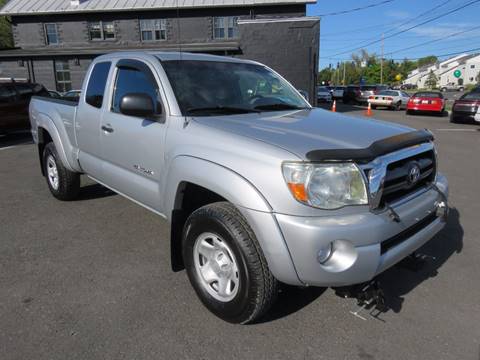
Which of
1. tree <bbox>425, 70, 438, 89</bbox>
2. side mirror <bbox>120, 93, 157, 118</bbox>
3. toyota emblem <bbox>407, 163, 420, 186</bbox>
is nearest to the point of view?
toyota emblem <bbox>407, 163, 420, 186</bbox>

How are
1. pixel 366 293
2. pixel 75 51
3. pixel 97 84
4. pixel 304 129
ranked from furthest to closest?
pixel 75 51 → pixel 97 84 → pixel 304 129 → pixel 366 293

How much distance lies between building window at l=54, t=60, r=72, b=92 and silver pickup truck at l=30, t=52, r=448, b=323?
82.3 ft

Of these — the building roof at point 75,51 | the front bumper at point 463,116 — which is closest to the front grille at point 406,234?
the front bumper at point 463,116

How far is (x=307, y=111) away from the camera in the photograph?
3627mm

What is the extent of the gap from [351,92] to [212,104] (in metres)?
31.2

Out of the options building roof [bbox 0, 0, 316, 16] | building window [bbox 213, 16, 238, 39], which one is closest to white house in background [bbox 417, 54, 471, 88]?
building window [bbox 213, 16, 238, 39]

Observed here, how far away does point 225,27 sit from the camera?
84.9ft

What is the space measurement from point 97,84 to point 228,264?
2687 mm

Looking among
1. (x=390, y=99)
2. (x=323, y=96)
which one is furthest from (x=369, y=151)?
(x=323, y=96)

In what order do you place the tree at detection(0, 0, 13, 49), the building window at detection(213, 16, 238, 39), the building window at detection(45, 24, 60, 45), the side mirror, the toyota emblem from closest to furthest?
the toyota emblem
the side mirror
the building window at detection(213, 16, 238, 39)
the building window at detection(45, 24, 60, 45)
the tree at detection(0, 0, 13, 49)

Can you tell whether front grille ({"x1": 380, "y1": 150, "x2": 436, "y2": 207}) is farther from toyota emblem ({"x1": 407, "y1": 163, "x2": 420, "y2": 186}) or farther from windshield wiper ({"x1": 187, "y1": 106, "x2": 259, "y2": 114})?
windshield wiper ({"x1": 187, "y1": 106, "x2": 259, "y2": 114})

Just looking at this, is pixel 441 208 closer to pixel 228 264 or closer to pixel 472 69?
pixel 228 264

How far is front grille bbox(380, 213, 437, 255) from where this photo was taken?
242 centimetres

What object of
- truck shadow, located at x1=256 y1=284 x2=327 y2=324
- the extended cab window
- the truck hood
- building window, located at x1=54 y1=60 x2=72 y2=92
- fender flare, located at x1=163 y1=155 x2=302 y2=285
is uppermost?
building window, located at x1=54 y1=60 x2=72 y2=92
